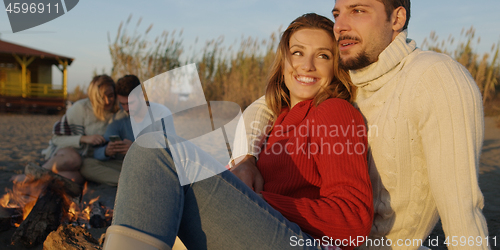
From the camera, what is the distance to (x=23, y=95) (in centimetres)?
1447

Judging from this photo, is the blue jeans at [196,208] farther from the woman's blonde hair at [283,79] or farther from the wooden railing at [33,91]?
the wooden railing at [33,91]

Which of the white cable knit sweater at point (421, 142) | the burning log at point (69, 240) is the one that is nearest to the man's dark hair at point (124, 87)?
the burning log at point (69, 240)

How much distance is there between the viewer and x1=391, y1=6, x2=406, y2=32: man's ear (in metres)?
1.46

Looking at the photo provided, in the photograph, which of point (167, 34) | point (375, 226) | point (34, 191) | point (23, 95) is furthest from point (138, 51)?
point (23, 95)

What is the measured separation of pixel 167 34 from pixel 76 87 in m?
6.19

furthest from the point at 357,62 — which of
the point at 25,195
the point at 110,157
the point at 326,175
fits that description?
the point at 110,157

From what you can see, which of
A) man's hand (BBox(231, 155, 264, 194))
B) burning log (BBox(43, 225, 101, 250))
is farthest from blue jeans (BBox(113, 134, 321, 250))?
burning log (BBox(43, 225, 101, 250))

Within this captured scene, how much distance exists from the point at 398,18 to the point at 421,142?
0.56m

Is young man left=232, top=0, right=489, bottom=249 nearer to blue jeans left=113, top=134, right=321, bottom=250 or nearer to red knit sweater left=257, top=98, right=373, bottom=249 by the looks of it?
red knit sweater left=257, top=98, right=373, bottom=249

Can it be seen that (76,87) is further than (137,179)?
Yes

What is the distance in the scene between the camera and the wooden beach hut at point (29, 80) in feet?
43.7

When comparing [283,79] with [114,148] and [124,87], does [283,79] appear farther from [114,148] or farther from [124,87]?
[124,87]

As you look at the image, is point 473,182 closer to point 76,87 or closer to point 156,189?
point 156,189

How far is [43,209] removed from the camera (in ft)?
7.71
